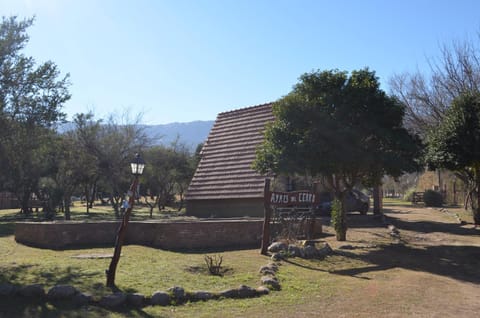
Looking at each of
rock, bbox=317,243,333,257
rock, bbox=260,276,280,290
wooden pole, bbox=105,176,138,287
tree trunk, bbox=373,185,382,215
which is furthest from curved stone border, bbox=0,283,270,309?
tree trunk, bbox=373,185,382,215

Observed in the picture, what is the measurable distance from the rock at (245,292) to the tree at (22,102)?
7059 millimetres

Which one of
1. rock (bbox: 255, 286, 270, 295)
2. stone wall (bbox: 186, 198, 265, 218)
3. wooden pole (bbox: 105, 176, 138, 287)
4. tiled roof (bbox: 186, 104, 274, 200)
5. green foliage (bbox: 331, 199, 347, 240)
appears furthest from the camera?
tiled roof (bbox: 186, 104, 274, 200)

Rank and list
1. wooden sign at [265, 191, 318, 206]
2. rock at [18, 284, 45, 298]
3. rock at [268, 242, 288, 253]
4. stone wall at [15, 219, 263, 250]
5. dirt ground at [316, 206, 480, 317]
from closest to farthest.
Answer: dirt ground at [316, 206, 480, 317]
rock at [18, 284, 45, 298]
rock at [268, 242, 288, 253]
wooden sign at [265, 191, 318, 206]
stone wall at [15, 219, 263, 250]

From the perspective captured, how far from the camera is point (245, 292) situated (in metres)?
9.22

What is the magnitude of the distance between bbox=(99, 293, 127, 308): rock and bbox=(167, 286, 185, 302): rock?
0.87 m

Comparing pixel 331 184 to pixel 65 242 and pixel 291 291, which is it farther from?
pixel 65 242

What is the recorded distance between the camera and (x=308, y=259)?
1366cm

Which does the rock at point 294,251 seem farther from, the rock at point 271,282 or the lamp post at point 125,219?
the lamp post at point 125,219

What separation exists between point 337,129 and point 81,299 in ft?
30.5

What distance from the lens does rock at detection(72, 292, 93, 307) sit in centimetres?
843

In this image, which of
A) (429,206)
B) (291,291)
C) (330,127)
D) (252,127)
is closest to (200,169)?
(252,127)

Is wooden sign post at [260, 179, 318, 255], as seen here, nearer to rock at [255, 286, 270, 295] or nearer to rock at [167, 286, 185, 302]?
rock at [255, 286, 270, 295]

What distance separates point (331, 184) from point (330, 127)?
2.99 m

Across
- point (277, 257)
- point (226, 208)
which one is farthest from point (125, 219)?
point (226, 208)
